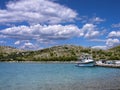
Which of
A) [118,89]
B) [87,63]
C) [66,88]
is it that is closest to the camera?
[118,89]

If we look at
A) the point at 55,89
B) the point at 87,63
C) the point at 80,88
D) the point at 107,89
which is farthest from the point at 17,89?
the point at 87,63

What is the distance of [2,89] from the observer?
4334 centimetres

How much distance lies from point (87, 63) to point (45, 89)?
116205 mm

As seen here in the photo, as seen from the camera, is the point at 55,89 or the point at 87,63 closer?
the point at 55,89

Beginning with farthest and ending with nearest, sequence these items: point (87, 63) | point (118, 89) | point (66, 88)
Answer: point (87, 63)
point (66, 88)
point (118, 89)

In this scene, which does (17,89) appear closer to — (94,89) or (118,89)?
(94,89)

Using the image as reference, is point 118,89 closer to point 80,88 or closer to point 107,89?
point 107,89

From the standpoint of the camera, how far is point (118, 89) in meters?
39.3

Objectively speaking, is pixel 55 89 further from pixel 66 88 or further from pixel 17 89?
pixel 17 89

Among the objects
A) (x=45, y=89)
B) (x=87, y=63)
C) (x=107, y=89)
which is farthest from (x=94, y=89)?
(x=87, y=63)

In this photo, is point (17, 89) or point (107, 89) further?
point (17, 89)

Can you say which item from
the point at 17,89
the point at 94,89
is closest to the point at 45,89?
the point at 17,89

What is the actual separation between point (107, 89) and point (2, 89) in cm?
1645

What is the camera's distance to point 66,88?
42125 mm
